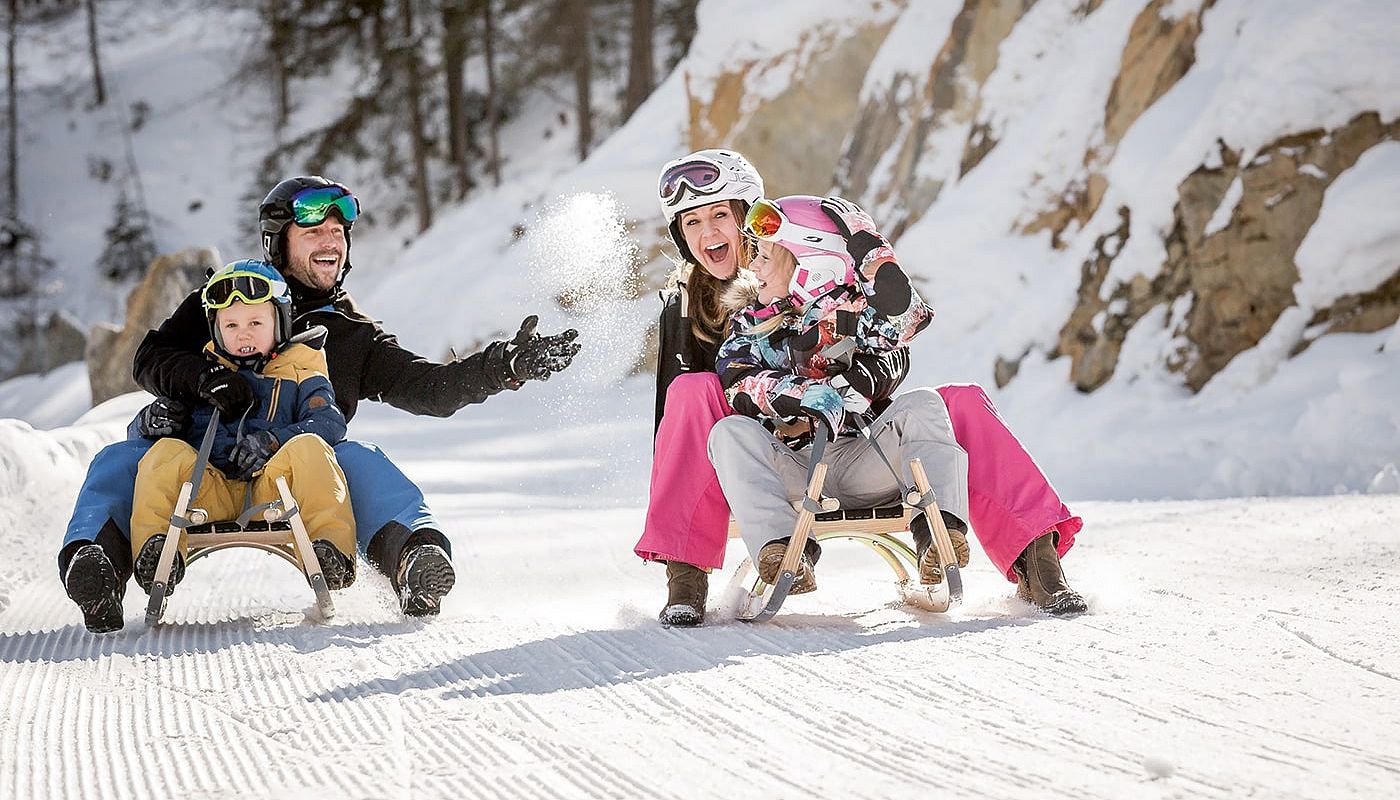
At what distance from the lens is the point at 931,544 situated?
3625 millimetres

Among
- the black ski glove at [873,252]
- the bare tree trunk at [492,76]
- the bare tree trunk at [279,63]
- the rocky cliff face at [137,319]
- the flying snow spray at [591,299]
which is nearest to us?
Result: the black ski glove at [873,252]

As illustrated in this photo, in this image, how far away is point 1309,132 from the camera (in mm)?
7750

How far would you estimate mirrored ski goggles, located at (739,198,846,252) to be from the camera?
3.72 meters

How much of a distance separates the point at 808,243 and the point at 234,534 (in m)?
1.75

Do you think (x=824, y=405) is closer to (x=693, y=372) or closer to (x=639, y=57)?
(x=693, y=372)

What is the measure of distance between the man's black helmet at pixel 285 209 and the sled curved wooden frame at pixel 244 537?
3.48 ft

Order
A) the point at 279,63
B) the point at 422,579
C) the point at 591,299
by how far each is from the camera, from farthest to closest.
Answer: the point at 279,63
the point at 591,299
the point at 422,579

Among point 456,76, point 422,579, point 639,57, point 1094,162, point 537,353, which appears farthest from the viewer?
point 456,76

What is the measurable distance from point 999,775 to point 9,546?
4622 millimetres

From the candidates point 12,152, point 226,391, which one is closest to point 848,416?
point 226,391

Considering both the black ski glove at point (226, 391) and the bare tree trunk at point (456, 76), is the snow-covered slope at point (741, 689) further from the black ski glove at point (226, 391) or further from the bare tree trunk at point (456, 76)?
the bare tree trunk at point (456, 76)

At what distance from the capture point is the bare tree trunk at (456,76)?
83.6 feet

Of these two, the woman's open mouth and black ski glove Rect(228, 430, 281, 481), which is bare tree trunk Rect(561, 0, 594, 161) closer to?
A: the woman's open mouth

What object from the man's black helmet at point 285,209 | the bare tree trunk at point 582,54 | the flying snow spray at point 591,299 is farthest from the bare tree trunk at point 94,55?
the man's black helmet at point 285,209
